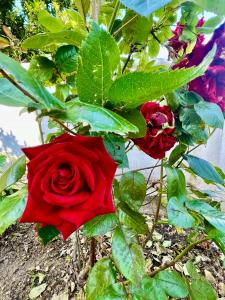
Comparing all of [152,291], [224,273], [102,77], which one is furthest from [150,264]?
[102,77]

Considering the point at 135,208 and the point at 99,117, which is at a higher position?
the point at 99,117

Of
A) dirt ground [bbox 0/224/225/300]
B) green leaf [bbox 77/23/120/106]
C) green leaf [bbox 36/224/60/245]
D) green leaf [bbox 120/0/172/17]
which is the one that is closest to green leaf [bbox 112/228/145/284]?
green leaf [bbox 36/224/60/245]

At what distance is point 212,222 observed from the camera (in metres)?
0.48

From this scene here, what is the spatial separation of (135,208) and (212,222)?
24cm

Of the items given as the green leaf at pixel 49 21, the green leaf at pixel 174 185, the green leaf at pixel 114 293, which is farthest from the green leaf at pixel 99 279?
the green leaf at pixel 49 21

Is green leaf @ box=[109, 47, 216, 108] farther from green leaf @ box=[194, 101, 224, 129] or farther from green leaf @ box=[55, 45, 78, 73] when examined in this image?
green leaf @ box=[55, 45, 78, 73]

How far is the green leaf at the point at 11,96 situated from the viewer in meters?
0.29

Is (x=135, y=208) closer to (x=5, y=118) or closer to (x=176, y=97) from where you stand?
(x=176, y=97)

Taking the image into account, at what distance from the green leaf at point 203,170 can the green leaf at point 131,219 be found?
0.18 m

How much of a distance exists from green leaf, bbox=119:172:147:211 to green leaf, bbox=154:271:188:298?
21cm

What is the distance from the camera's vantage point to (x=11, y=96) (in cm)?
29

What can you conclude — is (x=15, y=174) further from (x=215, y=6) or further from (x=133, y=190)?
(x=215, y=6)

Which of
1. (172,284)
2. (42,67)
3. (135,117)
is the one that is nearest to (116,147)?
(135,117)

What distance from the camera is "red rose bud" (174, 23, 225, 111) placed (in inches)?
19.9
